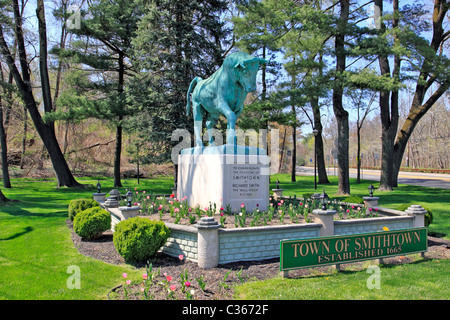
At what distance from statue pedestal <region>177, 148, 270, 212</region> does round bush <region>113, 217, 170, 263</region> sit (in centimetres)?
266

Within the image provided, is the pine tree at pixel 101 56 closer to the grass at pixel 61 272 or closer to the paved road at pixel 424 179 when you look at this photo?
the grass at pixel 61 272

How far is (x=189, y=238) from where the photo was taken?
7.09 m

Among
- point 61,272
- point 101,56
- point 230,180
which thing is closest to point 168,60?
point 101,56

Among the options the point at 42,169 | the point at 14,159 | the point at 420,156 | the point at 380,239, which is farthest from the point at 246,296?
the point at 420,156

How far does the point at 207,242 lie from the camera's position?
21.7 ft

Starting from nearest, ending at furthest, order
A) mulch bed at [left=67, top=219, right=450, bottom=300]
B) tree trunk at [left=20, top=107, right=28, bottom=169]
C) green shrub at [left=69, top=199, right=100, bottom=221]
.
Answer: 1. mulch bed at [left=67, top=219, right=450, bottom=300]
2. green shrub at [left=69, top=199, right=100, bottom=221]
3. tree trunk at [left=20, top=107, right=28, bottom=169]

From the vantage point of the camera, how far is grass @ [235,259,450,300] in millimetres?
5137

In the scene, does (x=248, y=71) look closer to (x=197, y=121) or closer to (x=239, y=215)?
(x=197, y=121)

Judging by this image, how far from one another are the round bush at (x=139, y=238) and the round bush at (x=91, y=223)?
2.23m

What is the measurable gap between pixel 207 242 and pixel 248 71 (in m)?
4.90

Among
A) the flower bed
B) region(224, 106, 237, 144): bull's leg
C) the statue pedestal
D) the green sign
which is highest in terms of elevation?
region(224, 106, 237, 144): bull's leg

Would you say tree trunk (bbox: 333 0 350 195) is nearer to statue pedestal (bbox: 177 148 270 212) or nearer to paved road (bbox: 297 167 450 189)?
statue pedestal (bbox: 177 148 270 212)

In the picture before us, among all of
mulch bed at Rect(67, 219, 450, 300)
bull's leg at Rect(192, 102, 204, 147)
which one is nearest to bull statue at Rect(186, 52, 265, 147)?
bull's leg at Rect(192, 102, 204, 147)
